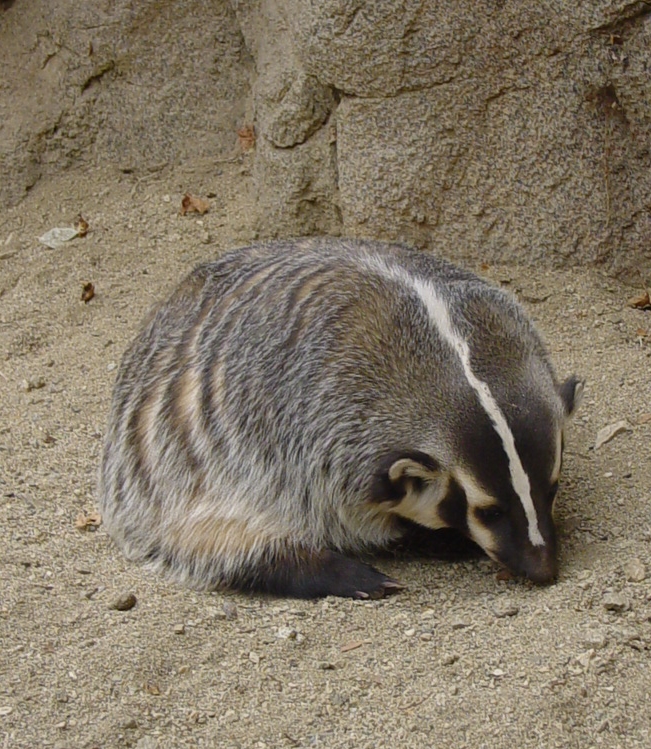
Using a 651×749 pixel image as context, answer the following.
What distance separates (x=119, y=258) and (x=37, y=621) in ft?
8.86

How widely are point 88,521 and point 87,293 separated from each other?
1722mm

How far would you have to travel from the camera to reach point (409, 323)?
3.57 m

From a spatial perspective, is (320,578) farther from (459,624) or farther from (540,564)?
(540,564)

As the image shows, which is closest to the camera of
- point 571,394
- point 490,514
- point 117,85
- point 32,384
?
point 490,514

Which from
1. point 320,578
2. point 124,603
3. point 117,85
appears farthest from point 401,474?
point 117,85

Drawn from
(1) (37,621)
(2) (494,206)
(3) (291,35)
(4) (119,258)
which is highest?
(3) (291,35)

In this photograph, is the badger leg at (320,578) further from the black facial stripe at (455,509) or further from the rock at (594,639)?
the rock at (594,639)

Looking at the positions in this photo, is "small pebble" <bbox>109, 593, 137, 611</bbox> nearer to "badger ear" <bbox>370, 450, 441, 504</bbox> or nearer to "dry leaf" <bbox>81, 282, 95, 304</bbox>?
"badger ear" <bbox>370, 450, 441, 504</bbox>

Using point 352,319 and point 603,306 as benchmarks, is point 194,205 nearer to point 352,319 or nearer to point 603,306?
point 603,306

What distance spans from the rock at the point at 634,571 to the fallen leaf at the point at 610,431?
0.83m

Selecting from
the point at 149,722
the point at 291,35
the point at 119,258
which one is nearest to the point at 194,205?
the point at 119,258

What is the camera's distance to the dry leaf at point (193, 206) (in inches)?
234

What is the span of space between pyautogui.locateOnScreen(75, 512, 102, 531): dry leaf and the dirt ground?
0.11 feet

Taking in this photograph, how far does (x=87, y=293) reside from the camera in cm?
567
